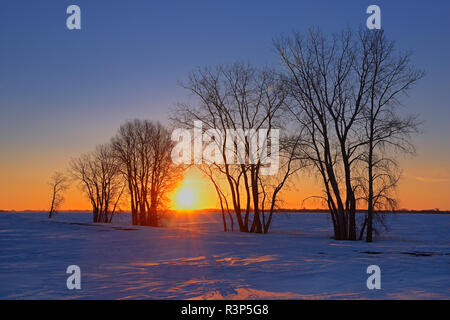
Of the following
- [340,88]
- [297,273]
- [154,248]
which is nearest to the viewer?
[297,273]

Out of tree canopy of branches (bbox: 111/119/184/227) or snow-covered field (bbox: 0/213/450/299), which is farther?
tree canopy of branches (bbox: 111/119/184/227)

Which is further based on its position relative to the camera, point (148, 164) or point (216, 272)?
point (148, 164)

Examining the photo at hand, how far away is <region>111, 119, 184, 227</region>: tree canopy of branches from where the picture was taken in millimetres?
44438

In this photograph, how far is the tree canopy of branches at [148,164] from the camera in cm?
4444

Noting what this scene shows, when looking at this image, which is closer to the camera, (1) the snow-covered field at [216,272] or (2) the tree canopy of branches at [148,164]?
(1) the snow-covered field at [216,272]

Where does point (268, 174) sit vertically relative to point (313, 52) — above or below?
below

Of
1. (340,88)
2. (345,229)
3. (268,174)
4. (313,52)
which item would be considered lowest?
(345,229)

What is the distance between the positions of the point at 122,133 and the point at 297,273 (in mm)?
38367

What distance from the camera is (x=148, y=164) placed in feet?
146
